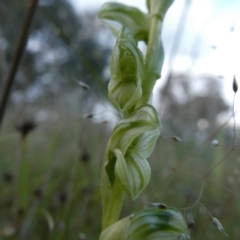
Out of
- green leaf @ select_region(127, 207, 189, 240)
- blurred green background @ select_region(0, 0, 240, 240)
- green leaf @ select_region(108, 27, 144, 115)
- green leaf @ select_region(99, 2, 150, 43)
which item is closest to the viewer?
green leaf @ select_region(127, 207, 189, 240)

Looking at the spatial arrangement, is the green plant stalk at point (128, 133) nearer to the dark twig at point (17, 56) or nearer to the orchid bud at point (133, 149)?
the orchid bud at point (133, 149)

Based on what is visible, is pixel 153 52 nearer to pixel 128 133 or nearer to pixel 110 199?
pixel 128 133

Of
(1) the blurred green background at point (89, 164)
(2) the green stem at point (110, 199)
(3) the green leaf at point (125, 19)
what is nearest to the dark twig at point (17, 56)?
(1) the blurred green background at point (89, 164)

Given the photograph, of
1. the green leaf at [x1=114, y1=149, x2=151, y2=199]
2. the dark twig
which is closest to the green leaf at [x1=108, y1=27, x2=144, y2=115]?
the green leaf at [x1=114, y1=149, x2=151, y2=199]

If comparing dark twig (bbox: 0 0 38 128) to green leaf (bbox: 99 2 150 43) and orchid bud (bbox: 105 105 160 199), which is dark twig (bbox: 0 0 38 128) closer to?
green leaf (bbox: 99 2 150 43)


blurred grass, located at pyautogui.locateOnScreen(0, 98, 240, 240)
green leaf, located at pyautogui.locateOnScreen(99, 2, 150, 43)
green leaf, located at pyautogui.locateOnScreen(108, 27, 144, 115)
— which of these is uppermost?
green leaf, located at pyautogui.locateOnScreen(99, 2, 150, 43)

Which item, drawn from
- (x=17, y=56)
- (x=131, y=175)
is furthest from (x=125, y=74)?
(x=17, y=56)

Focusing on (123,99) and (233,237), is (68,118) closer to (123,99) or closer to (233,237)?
(233,237)
